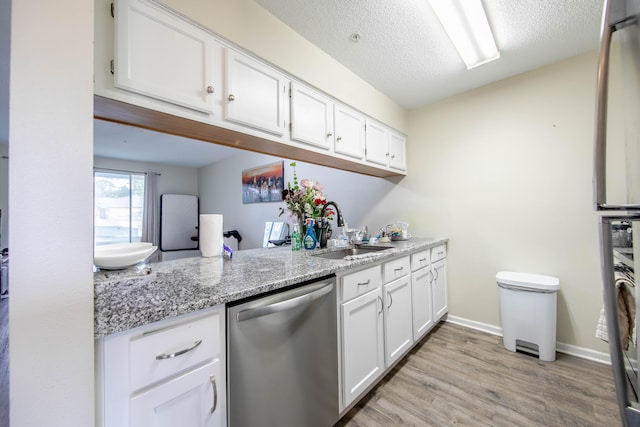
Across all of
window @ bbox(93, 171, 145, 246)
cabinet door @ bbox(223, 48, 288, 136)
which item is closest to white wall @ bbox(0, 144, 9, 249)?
cabinet door @ bbox(223, 48, 288, 136)

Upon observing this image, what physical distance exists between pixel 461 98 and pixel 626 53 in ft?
6.94

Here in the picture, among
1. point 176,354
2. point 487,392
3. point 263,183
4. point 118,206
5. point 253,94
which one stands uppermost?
point 253,94

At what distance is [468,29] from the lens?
1.63 meters

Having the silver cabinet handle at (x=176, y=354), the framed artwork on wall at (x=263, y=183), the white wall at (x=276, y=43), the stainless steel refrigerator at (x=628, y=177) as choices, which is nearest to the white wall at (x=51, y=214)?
the silver cabinet handle at (x=176, y=354)

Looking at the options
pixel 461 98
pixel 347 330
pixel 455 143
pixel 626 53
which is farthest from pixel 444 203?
pixel 626 53

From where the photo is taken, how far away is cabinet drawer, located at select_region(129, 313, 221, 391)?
0.67 metres

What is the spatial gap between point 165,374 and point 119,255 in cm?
67

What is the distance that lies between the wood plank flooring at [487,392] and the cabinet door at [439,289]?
0.38m

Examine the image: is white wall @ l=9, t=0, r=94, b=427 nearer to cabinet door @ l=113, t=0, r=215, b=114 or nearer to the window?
cabinet door @ l=113, t=0, r=215, b=114

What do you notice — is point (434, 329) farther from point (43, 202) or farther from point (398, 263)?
point (43, 202)

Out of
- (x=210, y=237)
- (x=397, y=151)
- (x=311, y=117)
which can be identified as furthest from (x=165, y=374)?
(x=397, y=151)

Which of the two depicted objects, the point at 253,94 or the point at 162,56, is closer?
the point at 162,56

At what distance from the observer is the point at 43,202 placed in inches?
21.6

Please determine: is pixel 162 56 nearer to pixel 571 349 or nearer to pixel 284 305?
pixel 284 305
